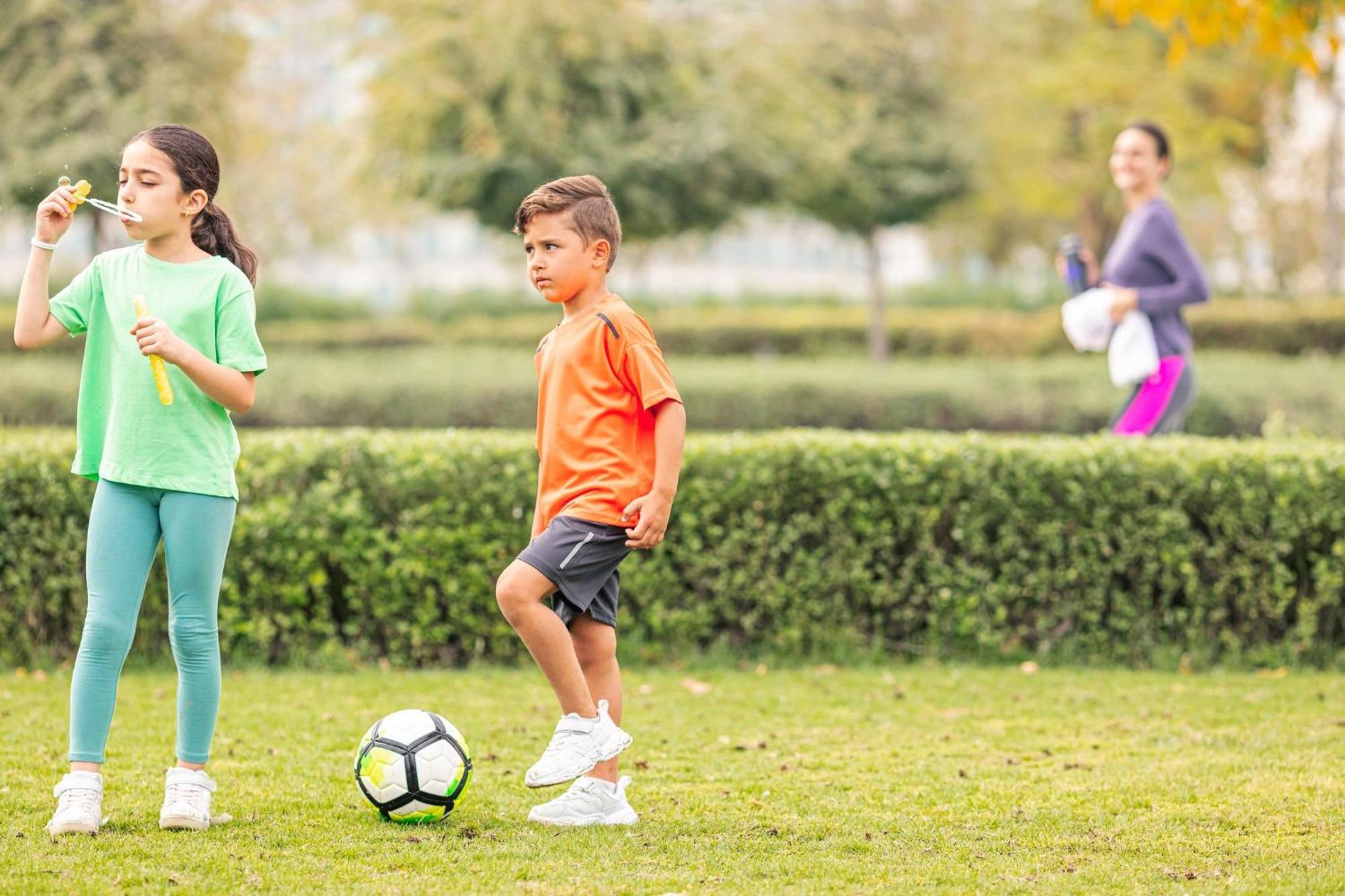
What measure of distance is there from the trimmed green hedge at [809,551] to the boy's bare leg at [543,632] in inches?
95.4

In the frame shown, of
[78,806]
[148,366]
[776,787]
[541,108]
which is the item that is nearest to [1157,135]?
[776,787]

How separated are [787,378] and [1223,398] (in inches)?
140

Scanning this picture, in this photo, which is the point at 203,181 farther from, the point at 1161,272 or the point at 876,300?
the point at 876,300

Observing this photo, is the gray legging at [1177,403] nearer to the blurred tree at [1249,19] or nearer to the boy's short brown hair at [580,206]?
the blurred tree at [1249,19]

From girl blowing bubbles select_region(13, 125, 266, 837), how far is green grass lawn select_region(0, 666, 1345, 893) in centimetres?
27

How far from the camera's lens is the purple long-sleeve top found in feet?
22.7

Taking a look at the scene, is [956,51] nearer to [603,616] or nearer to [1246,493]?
[1246,493]

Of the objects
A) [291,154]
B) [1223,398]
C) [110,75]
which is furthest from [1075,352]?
[291,154]

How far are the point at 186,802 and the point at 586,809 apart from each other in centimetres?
101

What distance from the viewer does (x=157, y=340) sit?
3.49 m

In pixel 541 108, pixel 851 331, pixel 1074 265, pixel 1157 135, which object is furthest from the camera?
pixel 851 331

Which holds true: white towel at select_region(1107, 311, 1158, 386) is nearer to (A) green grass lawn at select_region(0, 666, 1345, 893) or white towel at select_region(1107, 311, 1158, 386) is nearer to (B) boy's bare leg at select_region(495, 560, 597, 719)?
(A) green grass lawn at select_region(0, 666, 1345, 893)

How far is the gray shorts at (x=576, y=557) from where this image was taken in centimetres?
376

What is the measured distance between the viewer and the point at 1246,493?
6.20 m
